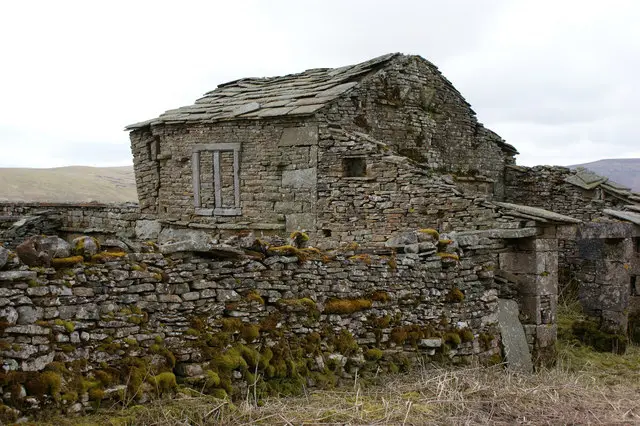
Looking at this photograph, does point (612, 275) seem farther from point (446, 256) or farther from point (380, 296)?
point (380, 296)

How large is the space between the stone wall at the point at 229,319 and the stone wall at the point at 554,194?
7.33m

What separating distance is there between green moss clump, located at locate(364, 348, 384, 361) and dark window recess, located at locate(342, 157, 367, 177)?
608 cm

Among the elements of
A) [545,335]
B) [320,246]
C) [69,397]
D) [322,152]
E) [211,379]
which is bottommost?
[545,335]

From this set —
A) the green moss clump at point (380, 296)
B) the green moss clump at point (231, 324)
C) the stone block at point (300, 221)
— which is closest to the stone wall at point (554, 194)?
the stone block at point (300, 221)

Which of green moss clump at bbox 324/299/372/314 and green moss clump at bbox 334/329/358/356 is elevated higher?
green moss clump at bbox 324/299/372/314

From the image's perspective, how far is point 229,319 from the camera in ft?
20.0

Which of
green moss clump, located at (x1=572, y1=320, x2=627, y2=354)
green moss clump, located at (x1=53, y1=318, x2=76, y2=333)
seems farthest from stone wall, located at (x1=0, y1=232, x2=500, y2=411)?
green moss clump, located at (x1=572, y1=320, x2=627, y2=354)

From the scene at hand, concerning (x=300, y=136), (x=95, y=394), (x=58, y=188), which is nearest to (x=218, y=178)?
(x=300, y=136)

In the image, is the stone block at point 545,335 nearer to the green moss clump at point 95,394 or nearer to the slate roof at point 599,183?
the slate roof at point 599,183

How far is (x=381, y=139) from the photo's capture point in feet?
46.9

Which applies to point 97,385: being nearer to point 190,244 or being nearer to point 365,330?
point 190,244

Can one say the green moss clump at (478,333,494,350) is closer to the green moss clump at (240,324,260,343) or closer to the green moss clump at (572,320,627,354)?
the green moss clump at (240,324,260,343)

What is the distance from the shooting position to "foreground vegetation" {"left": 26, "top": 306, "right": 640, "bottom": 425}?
17.1 ft

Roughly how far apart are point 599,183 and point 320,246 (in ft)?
30.3
